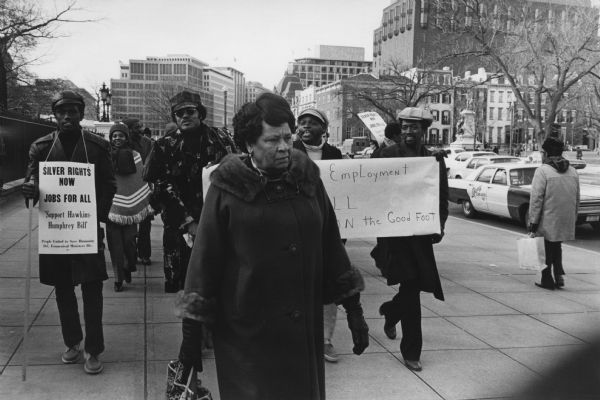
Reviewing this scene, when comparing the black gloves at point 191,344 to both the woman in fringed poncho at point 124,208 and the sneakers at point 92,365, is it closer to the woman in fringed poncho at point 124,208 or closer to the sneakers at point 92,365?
the sneakers at point 92,365

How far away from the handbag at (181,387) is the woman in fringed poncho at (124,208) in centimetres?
429

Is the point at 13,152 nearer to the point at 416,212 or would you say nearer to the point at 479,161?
the point at 416,212

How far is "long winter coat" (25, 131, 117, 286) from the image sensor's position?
439 cm

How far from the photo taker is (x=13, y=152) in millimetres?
16234

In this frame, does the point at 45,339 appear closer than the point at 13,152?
Yes

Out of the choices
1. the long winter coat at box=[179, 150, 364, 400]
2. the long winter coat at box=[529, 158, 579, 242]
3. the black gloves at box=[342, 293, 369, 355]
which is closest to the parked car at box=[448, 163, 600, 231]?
the long winter coat at box=[529, 158, 579, 242]

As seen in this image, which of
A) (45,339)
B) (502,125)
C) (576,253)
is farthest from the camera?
(502,125)

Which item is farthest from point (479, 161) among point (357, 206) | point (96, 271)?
point (96, 271)

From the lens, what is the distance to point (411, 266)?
4.68 m

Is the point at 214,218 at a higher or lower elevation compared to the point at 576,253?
higher

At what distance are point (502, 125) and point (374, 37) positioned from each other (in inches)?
1909

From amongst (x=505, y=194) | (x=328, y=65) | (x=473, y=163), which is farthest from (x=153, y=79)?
(x=505, y=194)

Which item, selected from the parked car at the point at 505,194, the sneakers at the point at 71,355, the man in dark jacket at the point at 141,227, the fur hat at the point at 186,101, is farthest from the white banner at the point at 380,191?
the parked car at the point at 505,194

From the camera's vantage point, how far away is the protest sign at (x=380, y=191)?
5.13 meters
